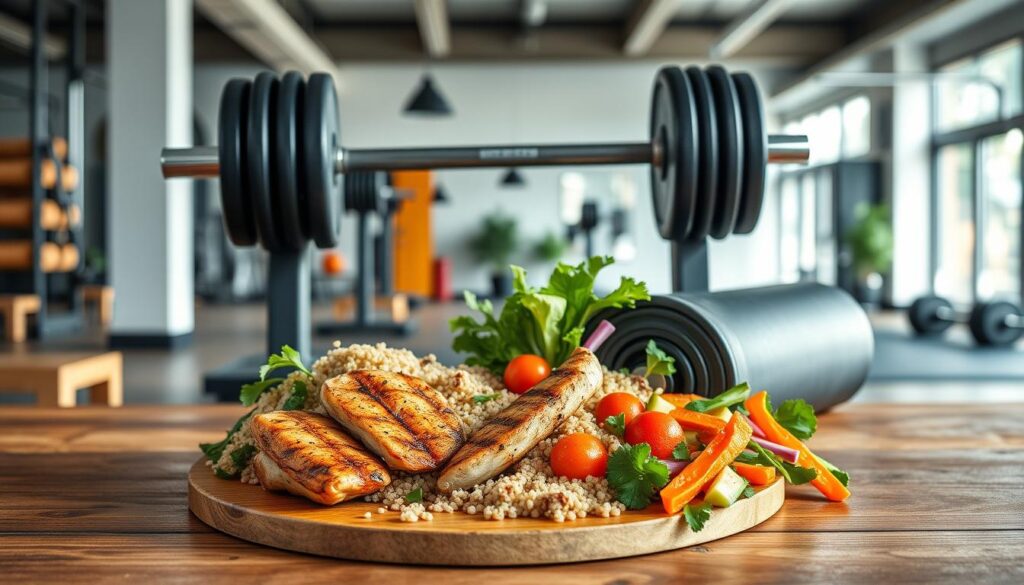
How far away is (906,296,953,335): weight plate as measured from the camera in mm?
7680

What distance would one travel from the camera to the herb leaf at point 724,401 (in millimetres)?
917

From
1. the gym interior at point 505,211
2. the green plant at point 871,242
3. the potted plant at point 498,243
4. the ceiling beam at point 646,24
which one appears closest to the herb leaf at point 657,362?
the gym interior at point 505,211

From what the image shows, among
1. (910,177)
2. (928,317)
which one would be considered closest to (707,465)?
(928,317)

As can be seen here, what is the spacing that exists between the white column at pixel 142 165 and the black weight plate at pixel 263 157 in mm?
5949

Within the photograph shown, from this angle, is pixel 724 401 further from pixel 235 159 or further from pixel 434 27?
pixel 434 27

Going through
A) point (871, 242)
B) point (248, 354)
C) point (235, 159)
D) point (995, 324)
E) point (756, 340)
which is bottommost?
point (248, 354)

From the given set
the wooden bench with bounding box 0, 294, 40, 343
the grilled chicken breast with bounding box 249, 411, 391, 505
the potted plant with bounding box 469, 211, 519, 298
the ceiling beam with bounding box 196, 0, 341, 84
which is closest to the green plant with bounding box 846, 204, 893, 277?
the potted plant with bounding box 469, 211, 519, 298

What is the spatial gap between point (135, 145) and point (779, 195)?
10656 millimetres

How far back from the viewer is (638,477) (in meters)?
0.75

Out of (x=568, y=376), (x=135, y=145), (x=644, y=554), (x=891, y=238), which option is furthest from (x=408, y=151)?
(x=891, y=238)

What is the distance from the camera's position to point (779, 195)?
15.0 metres

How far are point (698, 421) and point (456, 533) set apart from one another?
286 mm

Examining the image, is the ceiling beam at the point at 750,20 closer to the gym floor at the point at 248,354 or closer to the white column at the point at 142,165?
the gym floor at the point at 248,354

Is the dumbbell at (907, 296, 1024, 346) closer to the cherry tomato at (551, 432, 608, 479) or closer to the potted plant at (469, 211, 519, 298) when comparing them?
the cherry tomato at (551, 432, 608, 479)
